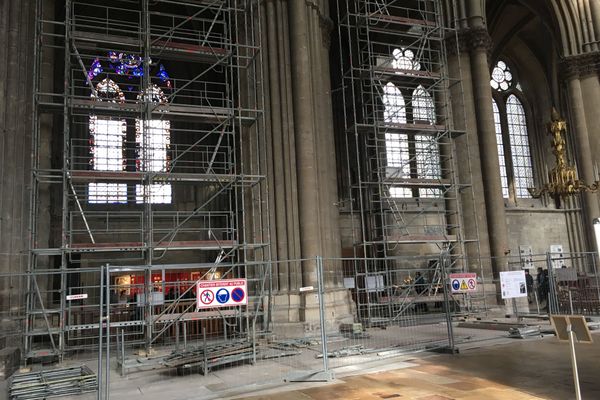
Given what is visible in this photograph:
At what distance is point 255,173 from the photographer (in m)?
15.9

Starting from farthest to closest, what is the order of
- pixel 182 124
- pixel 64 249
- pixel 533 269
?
pixel 533 269, pixel 182 124, pixel 64 249

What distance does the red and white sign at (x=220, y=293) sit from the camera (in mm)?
9250

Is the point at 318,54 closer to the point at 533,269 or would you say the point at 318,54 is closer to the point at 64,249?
the point at 64,249

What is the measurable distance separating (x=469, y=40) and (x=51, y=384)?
65.9 feet

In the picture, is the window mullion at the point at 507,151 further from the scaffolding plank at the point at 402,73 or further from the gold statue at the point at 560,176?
the gold statue at the point at 560,176

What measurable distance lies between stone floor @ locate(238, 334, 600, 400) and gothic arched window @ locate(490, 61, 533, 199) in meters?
23.7

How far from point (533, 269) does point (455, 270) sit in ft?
42.8

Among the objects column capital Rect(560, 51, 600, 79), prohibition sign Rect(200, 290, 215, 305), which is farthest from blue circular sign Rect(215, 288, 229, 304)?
column capital Rect(560, 51, 600, 79)

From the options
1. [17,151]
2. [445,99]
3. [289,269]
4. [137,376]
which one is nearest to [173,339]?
[289,269]

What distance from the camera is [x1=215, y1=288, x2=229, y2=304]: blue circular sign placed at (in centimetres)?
941

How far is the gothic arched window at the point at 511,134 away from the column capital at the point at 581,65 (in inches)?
289

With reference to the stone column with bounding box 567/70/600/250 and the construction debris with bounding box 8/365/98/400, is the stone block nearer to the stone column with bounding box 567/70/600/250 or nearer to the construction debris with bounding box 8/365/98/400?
the construction debris with bounding box 8/365/98/400

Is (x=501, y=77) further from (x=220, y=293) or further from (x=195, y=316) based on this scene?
(x=220, y=293)

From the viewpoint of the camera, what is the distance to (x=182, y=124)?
24609 millimetres
